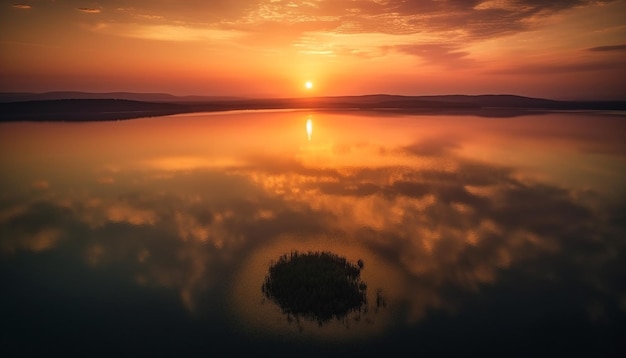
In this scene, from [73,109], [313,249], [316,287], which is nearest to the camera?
[316,287]

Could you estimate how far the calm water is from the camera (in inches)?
621

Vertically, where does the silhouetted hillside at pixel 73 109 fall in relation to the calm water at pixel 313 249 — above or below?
above

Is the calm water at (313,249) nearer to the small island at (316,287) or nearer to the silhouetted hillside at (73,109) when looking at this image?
the small island at (316,287)

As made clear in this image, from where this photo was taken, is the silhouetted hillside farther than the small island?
Yes

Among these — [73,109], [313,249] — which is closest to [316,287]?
[313,249]

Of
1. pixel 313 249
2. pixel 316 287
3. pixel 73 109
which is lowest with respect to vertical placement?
pixel 313 249

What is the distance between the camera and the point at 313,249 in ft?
77.5

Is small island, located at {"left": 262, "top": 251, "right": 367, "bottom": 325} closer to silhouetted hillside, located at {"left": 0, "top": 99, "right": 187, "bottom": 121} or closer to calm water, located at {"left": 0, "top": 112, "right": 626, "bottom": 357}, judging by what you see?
calm water, located at {"left": 0, "top": 112, "right": 626, "bottom": 357}

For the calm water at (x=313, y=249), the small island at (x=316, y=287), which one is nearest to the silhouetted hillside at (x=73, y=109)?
the calm water at (x=313, y=249)

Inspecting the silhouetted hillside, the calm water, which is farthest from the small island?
the silhouetted hillside

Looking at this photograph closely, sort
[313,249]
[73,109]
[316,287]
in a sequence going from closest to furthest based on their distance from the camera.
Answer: [316,287]
[313,249]
[73,109]

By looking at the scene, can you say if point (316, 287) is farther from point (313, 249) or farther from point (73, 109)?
point (73, 109)

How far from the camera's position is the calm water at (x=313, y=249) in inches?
621

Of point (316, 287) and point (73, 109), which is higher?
point (73, 109)
